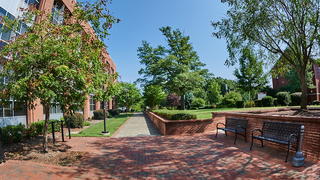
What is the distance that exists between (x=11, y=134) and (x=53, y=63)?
452 cm

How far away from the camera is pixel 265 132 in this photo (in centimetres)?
750

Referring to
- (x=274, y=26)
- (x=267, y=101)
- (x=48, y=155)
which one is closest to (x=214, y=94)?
(x=267, y=101)

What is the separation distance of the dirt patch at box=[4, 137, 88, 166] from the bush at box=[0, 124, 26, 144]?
1.30 ft

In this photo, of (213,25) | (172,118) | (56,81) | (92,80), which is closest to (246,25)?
(213,25)

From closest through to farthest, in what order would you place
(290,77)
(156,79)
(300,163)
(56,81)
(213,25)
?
(300,163), (56,81), (213,25), (156,79), (290,77)

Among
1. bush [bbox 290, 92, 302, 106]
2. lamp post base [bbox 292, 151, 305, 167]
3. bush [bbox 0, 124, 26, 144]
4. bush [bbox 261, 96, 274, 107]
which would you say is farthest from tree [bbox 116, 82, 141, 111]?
lamp post base [bbox 292, 151, 305, 167]

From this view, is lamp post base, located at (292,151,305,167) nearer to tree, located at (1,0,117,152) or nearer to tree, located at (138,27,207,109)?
tree, located at (1,0,117,152)

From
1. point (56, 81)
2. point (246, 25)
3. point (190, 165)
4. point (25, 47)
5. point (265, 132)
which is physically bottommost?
point (190, 165)

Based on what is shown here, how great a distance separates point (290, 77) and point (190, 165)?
153 ft

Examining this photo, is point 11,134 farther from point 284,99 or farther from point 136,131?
point 284,99

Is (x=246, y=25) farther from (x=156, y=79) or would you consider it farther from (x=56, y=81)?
(x=156, y=79)

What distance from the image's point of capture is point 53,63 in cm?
670

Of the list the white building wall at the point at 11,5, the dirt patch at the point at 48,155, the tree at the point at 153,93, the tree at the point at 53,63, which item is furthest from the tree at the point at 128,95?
the tree at the point at 53,63

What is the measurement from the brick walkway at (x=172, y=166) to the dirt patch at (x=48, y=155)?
434 mm
